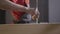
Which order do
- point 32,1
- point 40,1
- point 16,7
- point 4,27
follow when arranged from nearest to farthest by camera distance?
point 4,27 < point 16,7 < point 32,1 < point 40,1

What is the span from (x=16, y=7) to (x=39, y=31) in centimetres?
13

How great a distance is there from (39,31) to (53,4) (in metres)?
1.22

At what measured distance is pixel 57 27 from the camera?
0.65 feet

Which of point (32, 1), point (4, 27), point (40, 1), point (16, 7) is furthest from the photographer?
point (40, 1)

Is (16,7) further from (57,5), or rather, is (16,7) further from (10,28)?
(57,5)

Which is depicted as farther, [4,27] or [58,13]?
[58,13]

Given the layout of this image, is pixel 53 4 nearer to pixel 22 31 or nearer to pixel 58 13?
pixel 58 13

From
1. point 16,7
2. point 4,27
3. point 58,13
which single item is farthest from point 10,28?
point 58,13

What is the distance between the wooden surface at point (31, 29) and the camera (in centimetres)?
20

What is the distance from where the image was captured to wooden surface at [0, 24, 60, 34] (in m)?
0.20

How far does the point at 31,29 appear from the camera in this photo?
0.20m

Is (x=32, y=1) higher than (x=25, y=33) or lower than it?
higher

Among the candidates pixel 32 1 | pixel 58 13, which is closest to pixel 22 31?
pixel 32 1

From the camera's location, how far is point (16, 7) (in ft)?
1.02
